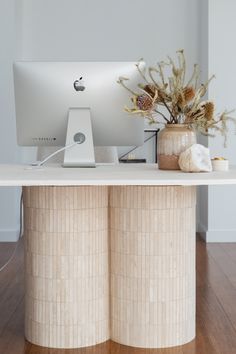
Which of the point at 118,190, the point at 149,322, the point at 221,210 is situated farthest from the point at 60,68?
the point at 221,210

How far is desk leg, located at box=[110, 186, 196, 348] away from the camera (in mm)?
2336

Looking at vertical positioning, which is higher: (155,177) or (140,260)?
(155,177)

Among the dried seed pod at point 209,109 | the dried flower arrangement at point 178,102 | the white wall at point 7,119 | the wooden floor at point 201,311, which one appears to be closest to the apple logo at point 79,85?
the dried flower arrangement at point 178,102

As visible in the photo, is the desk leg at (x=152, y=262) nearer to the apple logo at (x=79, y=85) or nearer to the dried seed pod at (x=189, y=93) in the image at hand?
the dried seed pod at (x=189, y=93)

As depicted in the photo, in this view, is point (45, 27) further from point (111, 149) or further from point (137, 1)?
point (111, 149)

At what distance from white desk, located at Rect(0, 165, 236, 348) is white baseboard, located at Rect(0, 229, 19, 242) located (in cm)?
232

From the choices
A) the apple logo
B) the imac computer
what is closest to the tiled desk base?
the imac computer

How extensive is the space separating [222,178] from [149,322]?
2.40 feet

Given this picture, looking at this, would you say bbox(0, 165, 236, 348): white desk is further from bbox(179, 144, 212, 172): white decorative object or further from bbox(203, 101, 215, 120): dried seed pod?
bbox(203, 101, 215, 120): dried seed pod

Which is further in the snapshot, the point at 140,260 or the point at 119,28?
the point at 119,28

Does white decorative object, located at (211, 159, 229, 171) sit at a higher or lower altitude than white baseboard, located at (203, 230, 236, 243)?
higher

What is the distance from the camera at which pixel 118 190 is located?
2.40 meters

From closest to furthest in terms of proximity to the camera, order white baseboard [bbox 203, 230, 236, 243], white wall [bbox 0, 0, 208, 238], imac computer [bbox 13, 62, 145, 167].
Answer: imac computer [bbox 13, 62, 145, 167]
white baseboard [bbox 203, 230, 236, 243]
white wall [bbox 0, 0, 208, 238]

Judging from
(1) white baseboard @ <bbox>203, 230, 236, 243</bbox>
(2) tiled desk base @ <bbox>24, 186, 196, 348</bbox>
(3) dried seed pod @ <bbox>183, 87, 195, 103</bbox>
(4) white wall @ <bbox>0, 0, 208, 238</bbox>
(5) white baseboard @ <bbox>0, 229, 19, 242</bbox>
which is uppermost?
(4) white wall @ <bbox>0, 0, 208, 238</bbox>
